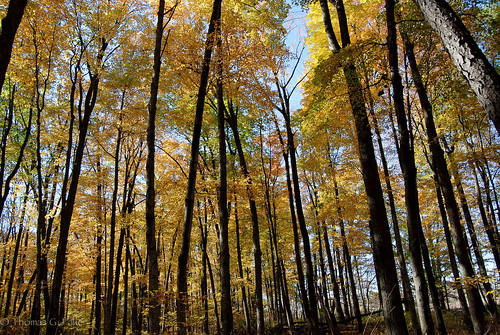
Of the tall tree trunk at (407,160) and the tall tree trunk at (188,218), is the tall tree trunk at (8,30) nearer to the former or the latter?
the tall tree trunk at (188,218)

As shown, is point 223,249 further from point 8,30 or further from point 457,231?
point 8,30

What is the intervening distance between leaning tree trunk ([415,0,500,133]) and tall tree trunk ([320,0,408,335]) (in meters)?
2.36

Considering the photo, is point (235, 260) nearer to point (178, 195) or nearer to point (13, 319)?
point (178, 195)

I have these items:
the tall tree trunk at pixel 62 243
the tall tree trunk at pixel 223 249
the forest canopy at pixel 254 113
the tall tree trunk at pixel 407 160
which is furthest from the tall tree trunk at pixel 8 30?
the tall tree trunk at pixel 407 160

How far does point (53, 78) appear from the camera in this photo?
9930 millimetres

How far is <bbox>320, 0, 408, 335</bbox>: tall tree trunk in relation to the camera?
4531 millimetres

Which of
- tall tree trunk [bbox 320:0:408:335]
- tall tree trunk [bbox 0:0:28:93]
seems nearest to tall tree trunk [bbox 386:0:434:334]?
tall tree trunk [bbox 320:0:408:335]

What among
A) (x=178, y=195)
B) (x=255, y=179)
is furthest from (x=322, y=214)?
(x=178, y=195)

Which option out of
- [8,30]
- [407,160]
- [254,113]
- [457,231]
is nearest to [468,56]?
[407,160]

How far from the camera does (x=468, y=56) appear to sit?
282 centimetres

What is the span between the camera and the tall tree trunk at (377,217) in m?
4.53

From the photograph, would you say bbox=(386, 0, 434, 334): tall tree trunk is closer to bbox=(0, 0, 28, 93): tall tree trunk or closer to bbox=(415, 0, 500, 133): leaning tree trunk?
bbox=(415, 0, 500, 133): leaning tree trunk

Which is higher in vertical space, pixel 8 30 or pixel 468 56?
pixel 8 30

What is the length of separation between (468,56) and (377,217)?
3203 mm
